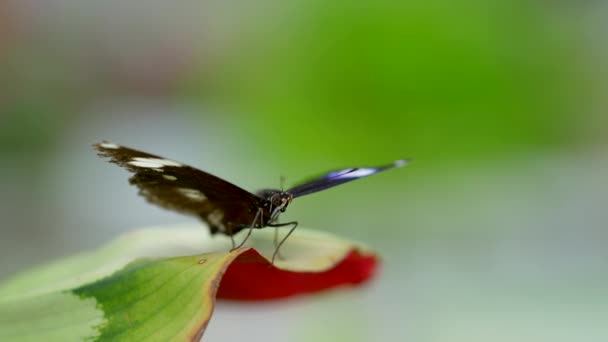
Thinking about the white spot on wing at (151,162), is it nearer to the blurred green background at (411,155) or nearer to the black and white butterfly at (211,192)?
the black and white butterfly at (211,192)

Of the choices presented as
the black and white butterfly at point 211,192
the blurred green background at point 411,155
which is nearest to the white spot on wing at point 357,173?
the black and white butterfly at point 211,192

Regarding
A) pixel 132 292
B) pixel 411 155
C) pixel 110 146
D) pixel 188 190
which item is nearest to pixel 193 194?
pixel 188 190

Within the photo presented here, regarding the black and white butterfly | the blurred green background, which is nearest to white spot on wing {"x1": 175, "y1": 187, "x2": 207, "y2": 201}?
the black and white butterfly

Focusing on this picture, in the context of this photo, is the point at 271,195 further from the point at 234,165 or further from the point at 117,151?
the point at 234,165

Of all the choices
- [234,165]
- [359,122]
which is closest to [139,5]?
[234,165]

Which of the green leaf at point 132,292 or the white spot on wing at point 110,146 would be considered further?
the white spot on wing at point 110,146

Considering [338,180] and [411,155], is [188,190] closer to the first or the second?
[338,180]
